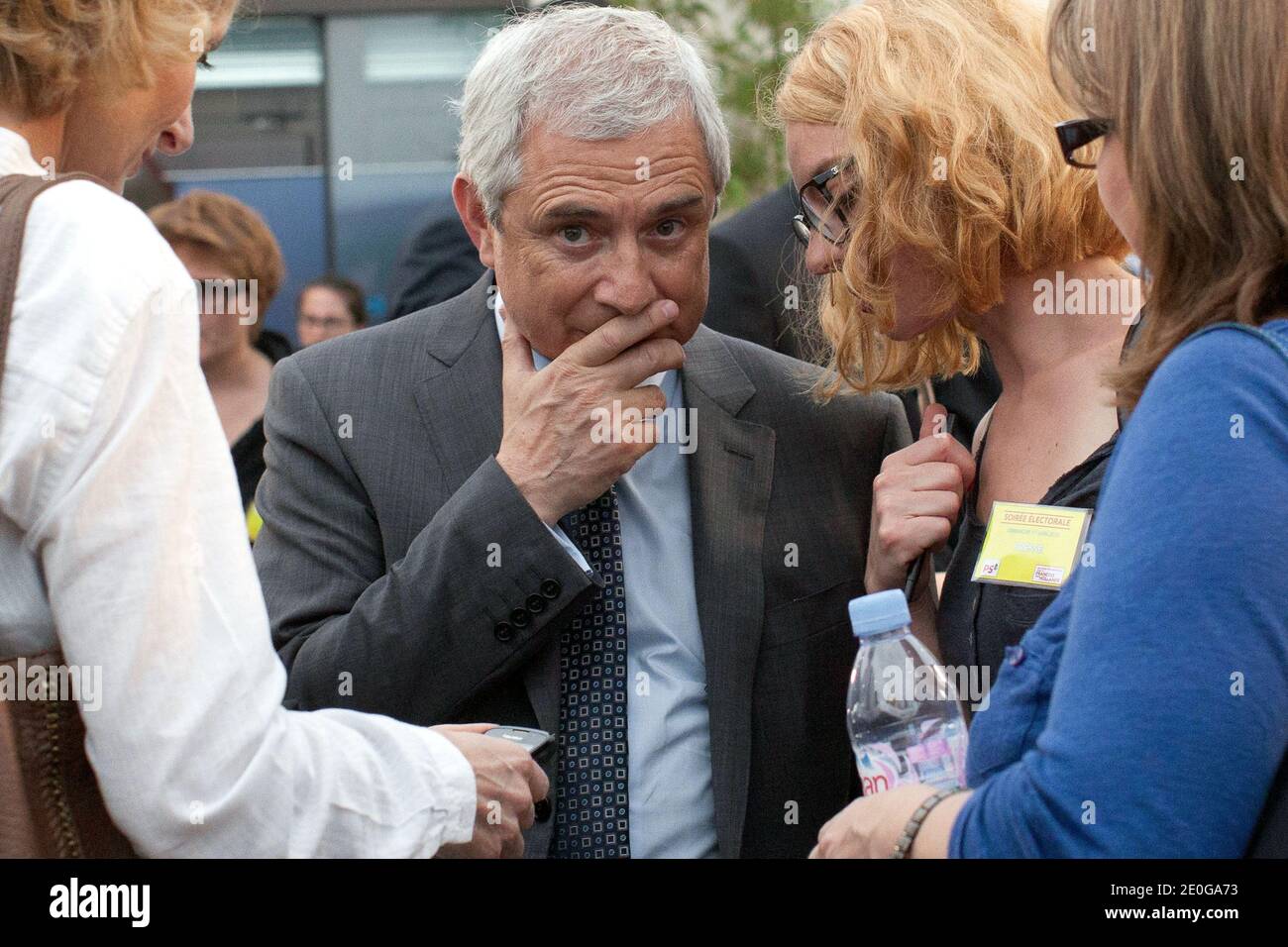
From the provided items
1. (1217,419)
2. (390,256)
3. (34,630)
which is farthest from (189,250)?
(1217,419)

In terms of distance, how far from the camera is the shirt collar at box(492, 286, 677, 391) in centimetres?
272

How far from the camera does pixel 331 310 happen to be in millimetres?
7465

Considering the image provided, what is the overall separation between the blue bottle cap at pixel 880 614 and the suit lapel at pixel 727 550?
0.64m

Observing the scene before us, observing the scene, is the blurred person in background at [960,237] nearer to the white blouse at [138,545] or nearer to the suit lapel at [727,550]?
the suit lapel at [727,550]

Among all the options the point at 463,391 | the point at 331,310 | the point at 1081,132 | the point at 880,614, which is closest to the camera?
the point at 1081,132

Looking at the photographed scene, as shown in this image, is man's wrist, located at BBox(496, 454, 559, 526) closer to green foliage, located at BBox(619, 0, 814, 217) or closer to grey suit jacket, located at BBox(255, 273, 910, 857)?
grey suit jacket, located at BBox(255, 273, 910, 857)

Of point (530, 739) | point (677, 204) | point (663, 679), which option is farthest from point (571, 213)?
point (530, 739)

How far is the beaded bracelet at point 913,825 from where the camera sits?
165 cm

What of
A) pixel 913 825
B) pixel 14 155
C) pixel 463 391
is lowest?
pixel 913 825

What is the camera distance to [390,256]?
28.0 ft

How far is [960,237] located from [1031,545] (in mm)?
574

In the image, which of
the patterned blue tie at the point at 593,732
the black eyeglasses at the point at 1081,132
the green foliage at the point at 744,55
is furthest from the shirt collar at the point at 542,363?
the green foliage at the point at 744,55

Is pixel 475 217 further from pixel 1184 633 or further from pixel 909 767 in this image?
pixel 1184 633

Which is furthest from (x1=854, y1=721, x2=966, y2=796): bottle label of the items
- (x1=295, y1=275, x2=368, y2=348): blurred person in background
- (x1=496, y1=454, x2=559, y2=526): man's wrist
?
(x1=295, y1=275, x2=368, y2=348): blurred person in background
